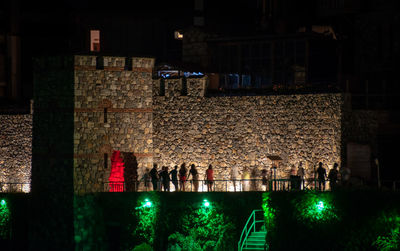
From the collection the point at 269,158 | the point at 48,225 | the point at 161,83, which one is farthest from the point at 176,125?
the point at 48,225

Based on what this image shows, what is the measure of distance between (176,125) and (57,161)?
5083mm

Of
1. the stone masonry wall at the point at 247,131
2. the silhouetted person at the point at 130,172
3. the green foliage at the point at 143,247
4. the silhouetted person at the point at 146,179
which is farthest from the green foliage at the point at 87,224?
the stone masonry wall at the point at 247,131

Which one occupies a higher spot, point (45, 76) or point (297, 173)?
point (45, 76)

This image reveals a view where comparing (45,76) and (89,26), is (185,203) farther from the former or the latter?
(89,26)

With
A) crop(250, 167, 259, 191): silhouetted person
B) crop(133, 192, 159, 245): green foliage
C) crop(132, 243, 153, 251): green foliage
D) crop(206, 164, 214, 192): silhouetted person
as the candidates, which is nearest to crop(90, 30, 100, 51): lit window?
crop(206, 164, 214, 192): silhouetted person

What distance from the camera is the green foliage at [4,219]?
36.4m

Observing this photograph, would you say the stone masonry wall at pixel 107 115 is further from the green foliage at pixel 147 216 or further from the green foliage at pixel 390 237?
the green foliage at pixel 390 237

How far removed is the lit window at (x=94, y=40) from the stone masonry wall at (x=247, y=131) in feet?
39.4

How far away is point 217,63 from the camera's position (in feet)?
136

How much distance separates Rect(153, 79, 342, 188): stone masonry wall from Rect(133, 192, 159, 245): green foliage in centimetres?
318

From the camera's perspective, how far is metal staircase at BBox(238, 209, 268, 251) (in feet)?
103

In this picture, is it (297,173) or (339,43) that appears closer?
(297,173)

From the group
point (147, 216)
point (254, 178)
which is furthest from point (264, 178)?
point (147, 216)

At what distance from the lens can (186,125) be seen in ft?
118
